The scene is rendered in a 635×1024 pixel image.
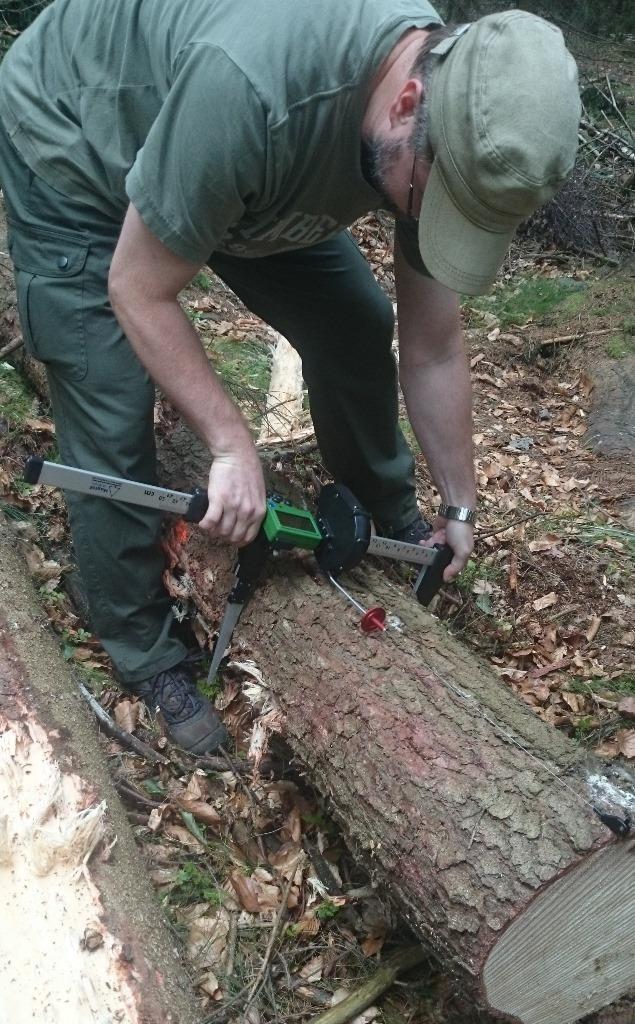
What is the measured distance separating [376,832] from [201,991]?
0.70 m

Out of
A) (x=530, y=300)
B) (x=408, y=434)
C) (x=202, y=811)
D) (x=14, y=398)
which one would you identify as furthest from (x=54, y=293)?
(x=530, y=300)

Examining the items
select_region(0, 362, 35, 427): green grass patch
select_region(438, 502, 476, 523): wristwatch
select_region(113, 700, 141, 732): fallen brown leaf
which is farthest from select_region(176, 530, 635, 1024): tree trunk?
select_region(0, 362, 35, 427): green grass patch

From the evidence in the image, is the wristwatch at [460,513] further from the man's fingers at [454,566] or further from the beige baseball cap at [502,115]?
the beige baseball cap at [502,115]

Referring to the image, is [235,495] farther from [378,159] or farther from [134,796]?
[134,796]

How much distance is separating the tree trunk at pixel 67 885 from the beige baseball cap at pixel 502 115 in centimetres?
169

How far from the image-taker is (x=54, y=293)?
8.24 feet

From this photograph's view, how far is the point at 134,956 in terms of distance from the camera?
5.66 ft

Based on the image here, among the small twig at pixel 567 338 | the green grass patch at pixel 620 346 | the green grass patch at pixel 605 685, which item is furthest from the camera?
the small twig at pixel 567 338

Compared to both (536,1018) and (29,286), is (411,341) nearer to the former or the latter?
(29,286)

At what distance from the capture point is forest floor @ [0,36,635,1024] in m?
2.31

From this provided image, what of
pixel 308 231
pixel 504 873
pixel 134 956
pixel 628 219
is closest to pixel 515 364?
pixel 628 219

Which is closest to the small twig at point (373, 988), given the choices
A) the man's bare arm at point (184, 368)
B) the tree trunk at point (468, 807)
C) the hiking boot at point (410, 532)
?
the tree trunk at point (468, 807)

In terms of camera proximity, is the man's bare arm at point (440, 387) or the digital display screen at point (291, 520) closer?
the digital display screen at point (291, 520)

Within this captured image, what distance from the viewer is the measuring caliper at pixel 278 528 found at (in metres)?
2.19
